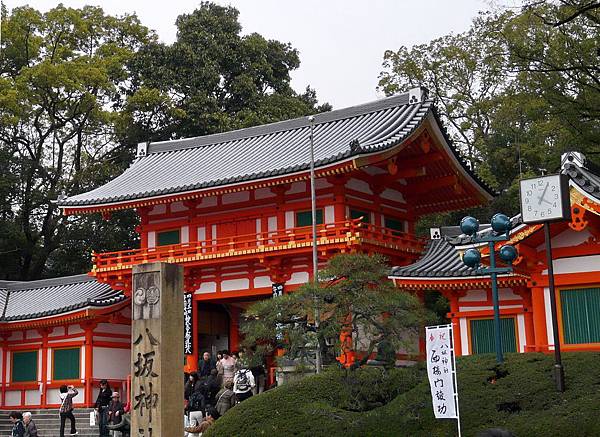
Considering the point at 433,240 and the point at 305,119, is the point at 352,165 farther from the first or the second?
the point at 305,119

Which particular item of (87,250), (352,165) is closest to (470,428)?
(352,165)

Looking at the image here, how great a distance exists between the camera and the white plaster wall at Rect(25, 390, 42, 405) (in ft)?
105

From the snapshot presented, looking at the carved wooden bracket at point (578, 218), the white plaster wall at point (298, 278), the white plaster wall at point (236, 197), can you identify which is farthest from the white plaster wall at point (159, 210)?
the carved wooden bracket at point (578, 218)

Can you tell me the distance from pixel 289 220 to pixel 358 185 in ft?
8.12

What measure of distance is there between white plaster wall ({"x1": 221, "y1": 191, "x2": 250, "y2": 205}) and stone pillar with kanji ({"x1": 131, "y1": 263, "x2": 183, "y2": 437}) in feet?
49.1

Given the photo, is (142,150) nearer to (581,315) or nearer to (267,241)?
(267,241)

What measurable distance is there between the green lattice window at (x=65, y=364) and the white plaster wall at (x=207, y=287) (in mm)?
5132

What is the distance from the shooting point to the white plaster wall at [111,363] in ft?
104

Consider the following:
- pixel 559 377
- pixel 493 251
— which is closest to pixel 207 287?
pixel 493 251

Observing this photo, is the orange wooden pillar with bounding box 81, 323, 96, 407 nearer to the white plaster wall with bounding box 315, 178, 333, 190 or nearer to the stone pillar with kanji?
the white plaster wall with bounding box 315, 178, 333, 190

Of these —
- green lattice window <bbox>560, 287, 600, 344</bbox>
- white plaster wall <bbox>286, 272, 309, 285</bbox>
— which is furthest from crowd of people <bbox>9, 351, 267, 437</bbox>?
green lattice window <bbox>560, 287, 600, 344</bbox>

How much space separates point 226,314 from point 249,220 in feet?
16.6

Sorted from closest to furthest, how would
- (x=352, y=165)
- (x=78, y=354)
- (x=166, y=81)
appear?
(x=352, y=165) < (x=78, y=354) < (x=166, y=81)

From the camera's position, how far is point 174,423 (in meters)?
15.0
